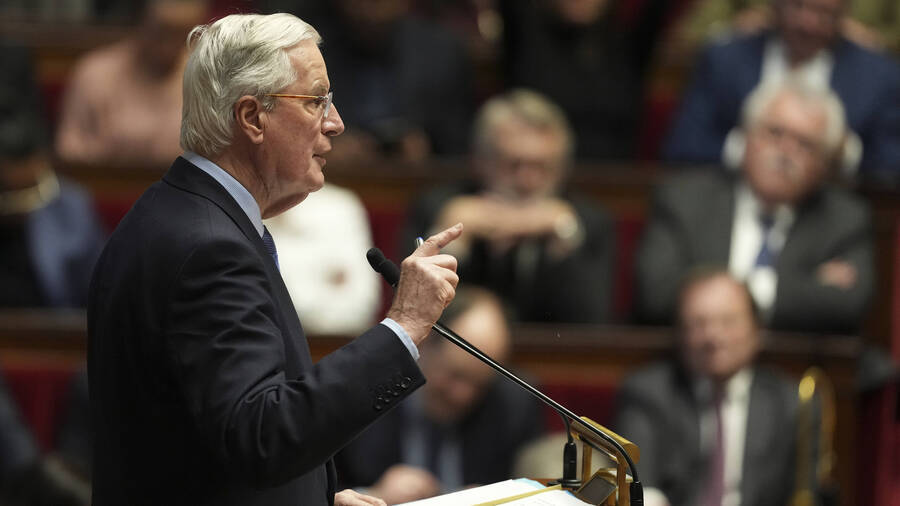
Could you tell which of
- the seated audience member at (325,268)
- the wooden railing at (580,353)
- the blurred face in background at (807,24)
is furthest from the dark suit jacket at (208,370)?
the blurred face in background at (807,24)

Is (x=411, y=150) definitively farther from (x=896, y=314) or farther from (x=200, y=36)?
(x=200, y=36)

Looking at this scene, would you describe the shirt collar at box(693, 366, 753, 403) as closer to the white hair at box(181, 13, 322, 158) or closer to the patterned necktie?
the patterned necktie

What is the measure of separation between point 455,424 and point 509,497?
1482mm

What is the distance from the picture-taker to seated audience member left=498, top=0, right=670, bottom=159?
3.51 m

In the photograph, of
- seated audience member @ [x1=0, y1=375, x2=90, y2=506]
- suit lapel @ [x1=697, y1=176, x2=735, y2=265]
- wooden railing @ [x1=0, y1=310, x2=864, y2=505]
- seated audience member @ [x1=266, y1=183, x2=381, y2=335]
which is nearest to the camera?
seated audience member @ [x1=0, y1=375, x2=90, y2=506]

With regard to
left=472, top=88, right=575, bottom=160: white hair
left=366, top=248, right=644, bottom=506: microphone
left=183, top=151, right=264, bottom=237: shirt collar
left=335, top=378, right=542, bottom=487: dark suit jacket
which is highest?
left=183, top=151, right=264, bottom=237: shirt collar

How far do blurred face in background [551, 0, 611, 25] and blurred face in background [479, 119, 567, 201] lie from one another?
53cm

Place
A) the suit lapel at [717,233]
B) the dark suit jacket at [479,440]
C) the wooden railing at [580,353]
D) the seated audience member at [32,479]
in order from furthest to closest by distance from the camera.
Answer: the suit lapel at [717,233], the wooden railing at [580,353], the dark suit jacket at [479,440], the seated audience member at [32,479]

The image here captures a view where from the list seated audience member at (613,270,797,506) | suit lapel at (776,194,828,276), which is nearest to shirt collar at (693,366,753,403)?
seated audience member at (613,270,797,506)

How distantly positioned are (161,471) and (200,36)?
36 cm

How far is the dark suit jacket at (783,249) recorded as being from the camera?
2.99 metres

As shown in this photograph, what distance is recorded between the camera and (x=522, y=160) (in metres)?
3.04

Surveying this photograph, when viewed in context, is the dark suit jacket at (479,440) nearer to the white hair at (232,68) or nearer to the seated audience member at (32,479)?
the seated audience member at (32,479)

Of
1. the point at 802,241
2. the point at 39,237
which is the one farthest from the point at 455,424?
the point at 39,237
